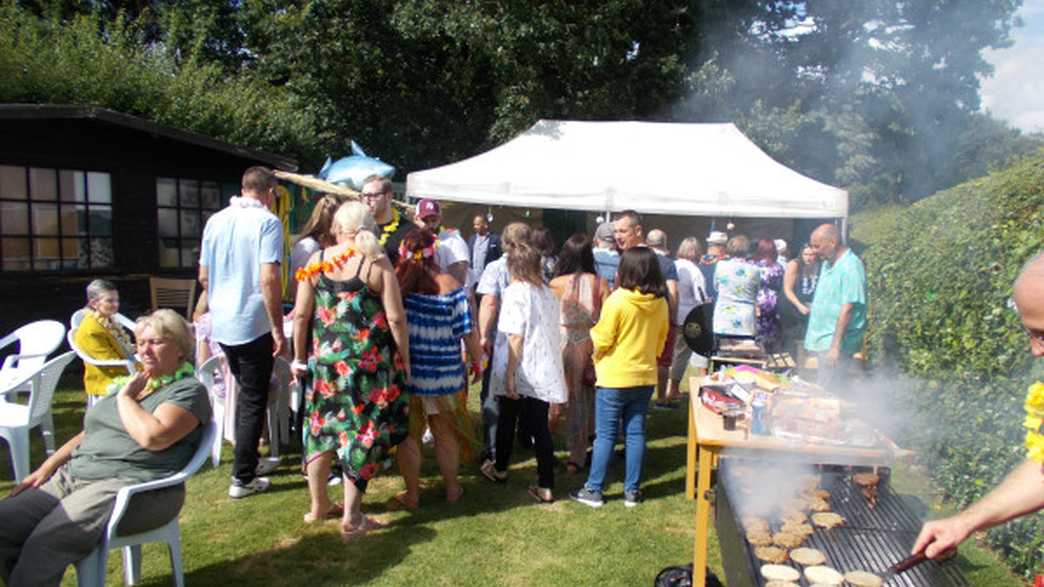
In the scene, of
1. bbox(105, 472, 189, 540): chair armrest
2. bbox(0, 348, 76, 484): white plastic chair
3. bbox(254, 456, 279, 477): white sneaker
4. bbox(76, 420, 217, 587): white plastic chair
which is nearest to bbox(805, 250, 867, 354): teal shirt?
bbox(254, 456, 279, 477): white sneaker

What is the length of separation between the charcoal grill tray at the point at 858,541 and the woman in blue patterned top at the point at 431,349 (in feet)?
5.13

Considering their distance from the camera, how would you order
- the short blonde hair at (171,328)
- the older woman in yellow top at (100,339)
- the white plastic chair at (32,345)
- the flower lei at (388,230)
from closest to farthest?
the short blonde hair at (171,328) < the flower lei at (388,230) < the older woman in yellow top at (100,339) < the white plastic chair at (32,345)

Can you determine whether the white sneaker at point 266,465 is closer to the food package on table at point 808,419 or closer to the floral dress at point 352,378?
the floral dress at point 352,378

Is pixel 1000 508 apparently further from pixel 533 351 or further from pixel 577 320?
pixel 577 320

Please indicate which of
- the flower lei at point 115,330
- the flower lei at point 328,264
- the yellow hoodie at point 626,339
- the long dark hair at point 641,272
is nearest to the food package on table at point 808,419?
the yellow hoodie at point 626,339

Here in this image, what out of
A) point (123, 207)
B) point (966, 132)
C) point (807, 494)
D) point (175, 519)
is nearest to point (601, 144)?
point (966, 132)

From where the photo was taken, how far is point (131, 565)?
9.83 feet

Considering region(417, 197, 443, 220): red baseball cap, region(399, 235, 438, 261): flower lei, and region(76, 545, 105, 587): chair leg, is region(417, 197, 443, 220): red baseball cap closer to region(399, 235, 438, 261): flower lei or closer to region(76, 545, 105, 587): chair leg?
region(399, 235, 438, 261): flower lei

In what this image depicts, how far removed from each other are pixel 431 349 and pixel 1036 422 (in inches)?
106

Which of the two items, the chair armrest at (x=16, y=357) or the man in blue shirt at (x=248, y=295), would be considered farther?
the chair armrest at (x=16, y=357)

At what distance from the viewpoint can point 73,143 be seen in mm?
7336

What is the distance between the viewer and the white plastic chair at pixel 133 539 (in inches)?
101

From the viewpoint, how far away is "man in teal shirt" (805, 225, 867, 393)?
4.65m

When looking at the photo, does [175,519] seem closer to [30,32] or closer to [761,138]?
[30,32]
